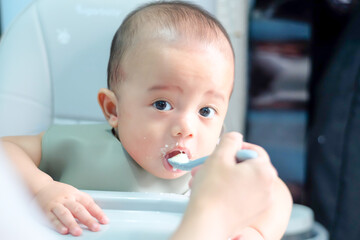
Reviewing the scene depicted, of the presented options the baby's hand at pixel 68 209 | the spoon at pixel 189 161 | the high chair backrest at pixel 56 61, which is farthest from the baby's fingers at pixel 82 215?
the high chair backrest at pixel 56 61

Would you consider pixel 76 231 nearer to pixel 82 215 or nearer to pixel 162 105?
pixel 82 215

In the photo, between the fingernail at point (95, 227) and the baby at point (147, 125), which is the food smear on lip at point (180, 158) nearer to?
the baby at point (147, 125)

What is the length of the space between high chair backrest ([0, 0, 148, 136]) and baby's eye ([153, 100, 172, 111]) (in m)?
0.22

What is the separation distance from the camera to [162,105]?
51 cm

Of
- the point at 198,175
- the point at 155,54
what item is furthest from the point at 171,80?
the point at 198,175

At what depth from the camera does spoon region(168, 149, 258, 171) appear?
36cm

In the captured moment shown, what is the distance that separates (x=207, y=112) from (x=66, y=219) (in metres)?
0.21

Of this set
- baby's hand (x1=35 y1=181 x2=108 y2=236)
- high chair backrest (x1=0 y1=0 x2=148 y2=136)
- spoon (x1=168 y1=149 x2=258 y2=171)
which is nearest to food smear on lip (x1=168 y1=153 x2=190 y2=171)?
spoon (x1=168 y1=149 x2=258 y2=171)

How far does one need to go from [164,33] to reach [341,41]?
0.67 metres

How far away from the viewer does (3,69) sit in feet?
2.34

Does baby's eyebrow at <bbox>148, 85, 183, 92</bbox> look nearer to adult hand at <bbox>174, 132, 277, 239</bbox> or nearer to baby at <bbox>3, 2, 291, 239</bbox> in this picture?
baby at <bbox>3, 2, 291, 239</bbox>

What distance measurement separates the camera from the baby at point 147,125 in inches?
19.6

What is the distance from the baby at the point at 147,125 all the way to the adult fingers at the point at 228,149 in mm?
117

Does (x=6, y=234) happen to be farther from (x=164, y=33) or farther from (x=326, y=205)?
(x=326, y=205)
